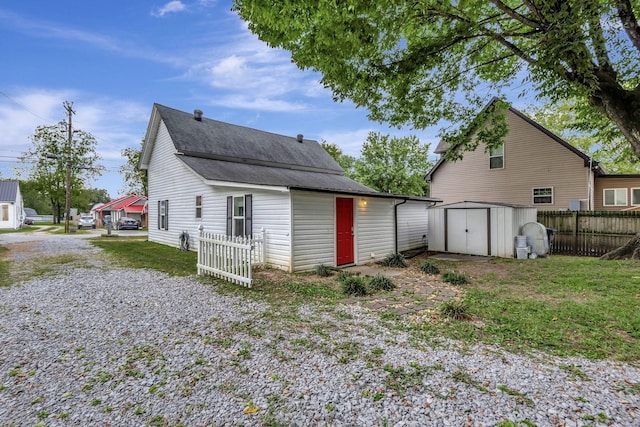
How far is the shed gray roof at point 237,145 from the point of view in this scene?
1370 centimetres

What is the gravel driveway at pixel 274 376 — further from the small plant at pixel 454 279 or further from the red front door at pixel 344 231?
the red front door at pixel 344 231

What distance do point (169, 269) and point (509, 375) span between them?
334 inches

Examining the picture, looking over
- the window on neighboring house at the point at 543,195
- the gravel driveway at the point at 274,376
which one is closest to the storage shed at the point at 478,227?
the window on neighboring house at the point at 543,195

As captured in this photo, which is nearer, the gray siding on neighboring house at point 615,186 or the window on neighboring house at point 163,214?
the gray siding on neighboring house at point 615,186

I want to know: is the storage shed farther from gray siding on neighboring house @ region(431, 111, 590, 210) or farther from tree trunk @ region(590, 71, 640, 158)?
tree trunk @ region(590, 71, 640, 158)

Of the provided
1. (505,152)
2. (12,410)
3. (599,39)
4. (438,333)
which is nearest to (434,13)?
(599,39)

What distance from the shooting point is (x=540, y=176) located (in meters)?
14.7

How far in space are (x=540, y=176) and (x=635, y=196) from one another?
4.10 m

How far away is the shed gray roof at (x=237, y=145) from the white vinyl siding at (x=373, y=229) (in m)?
7.32

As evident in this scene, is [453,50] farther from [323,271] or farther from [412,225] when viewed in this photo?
[412,225]

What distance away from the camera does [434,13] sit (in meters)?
6.49

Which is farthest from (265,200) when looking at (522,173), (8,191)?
(8,191)

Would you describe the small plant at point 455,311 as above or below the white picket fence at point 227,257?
below

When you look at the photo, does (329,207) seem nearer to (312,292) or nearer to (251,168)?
(312,292)
